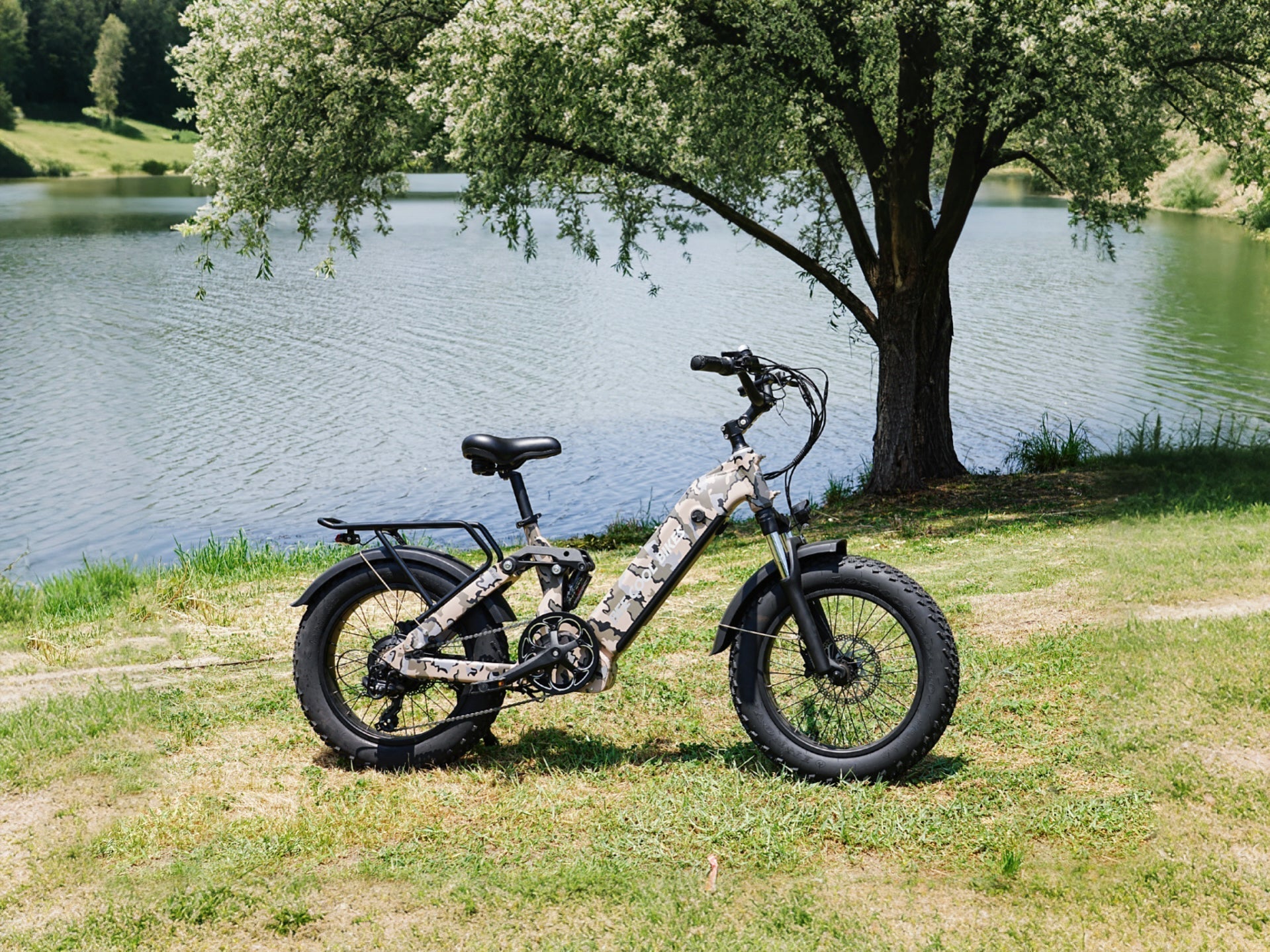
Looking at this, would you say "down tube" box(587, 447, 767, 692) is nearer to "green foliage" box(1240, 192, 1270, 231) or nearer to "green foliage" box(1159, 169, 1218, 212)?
"green foliage" box(1240, 192, 1270, 231)

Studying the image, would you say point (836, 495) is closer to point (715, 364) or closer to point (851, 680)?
point (851, 680)

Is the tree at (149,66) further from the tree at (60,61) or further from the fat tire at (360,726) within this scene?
the fat tire at (360,726)

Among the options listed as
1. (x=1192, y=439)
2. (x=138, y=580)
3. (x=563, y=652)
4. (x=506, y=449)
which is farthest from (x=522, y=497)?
(x=1192, y=439)

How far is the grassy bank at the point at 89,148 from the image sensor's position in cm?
8519

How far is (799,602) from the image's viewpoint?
504 cm

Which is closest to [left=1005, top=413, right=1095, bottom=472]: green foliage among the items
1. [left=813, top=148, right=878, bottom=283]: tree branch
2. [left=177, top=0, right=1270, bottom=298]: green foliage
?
[left=177, top=0, right=1270, bottom=298]: green foliage

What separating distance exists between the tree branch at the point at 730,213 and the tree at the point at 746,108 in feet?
0.15

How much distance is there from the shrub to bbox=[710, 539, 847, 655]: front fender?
101m

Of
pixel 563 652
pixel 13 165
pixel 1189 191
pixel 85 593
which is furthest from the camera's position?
pixel 13 165

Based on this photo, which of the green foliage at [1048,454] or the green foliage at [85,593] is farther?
the green foliage at [1048,454]

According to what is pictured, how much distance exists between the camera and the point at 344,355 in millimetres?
27906

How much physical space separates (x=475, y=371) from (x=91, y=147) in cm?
7879

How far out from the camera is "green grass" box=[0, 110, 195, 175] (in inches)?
3383

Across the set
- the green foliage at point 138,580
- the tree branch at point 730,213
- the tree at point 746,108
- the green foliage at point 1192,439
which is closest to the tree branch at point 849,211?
the tree at point 746,108
